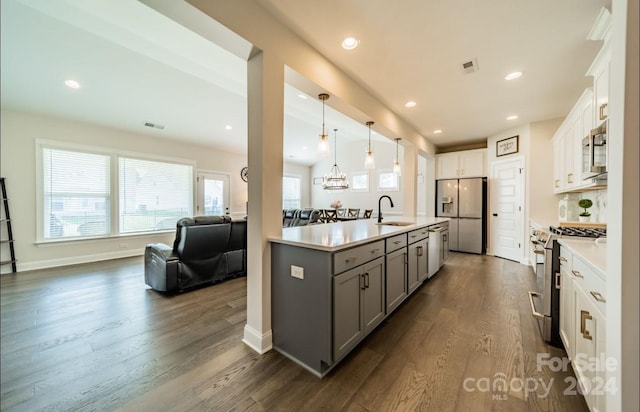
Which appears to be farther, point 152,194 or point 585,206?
point 152,194

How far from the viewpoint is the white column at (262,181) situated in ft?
6.02

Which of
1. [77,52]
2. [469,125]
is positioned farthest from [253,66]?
[469,125]

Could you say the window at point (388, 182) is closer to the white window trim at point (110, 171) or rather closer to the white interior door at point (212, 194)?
the white interior door at point (212, 194)

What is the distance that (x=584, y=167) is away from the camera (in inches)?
95.0

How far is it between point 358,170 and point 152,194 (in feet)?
19.7

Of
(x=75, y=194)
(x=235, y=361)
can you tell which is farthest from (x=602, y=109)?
(x=75, y=194)

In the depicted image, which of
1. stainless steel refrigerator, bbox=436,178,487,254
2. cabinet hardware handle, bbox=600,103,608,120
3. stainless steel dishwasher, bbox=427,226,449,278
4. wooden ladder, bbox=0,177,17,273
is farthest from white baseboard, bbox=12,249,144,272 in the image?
cabinet hardware handle, bbox=600,103,608,120

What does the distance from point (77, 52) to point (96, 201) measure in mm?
2846

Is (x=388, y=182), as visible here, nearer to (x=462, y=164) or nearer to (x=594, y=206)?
(x=462, y=164)

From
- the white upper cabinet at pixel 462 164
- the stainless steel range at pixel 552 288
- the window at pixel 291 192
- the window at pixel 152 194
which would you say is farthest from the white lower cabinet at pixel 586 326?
the window at pixel 291 192

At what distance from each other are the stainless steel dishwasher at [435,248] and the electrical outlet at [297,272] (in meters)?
2.34

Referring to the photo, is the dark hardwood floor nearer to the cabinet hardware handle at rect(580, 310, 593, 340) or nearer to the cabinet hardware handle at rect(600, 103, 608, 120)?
the cabinet hardware handle at rect(580, 310, 593, 340)

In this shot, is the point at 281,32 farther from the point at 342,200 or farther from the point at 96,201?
the point at 342,200

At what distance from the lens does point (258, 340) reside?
186 cm
